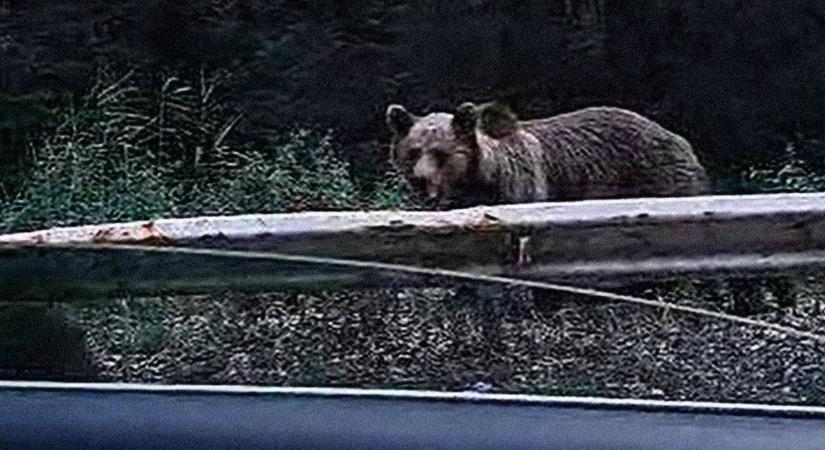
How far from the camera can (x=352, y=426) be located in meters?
1.58

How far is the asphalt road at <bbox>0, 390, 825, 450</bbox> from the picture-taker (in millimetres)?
1545

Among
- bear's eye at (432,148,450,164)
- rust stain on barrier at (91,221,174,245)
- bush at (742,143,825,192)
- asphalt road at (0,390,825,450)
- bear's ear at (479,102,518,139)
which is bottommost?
asphalt road at (0,390,825,450)

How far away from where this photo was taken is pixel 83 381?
1.71 m

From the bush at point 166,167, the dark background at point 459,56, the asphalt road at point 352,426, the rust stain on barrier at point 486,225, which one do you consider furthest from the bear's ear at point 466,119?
the asphalt road at point 352,426

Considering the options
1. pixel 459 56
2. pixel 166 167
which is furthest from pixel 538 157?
pixel 459 56

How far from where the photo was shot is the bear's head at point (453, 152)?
6605mm

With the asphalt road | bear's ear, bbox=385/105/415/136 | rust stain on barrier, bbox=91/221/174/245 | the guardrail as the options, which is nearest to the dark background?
bear's ear, bbox=385/105/415/136

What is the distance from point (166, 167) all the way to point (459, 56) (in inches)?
66.6

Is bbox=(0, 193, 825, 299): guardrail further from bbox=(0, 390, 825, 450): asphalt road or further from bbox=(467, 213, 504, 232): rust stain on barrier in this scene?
bbox=(0, 390, 825, 450): asphalt road

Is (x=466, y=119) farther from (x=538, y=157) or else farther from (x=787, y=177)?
(x=787, y=177)

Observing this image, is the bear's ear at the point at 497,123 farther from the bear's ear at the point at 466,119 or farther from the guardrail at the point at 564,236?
the guardrail at the point at 564,236

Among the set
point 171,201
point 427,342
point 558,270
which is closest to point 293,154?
point 171,201

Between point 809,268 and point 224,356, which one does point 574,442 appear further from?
point 809,268

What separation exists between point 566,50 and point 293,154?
1.66m
